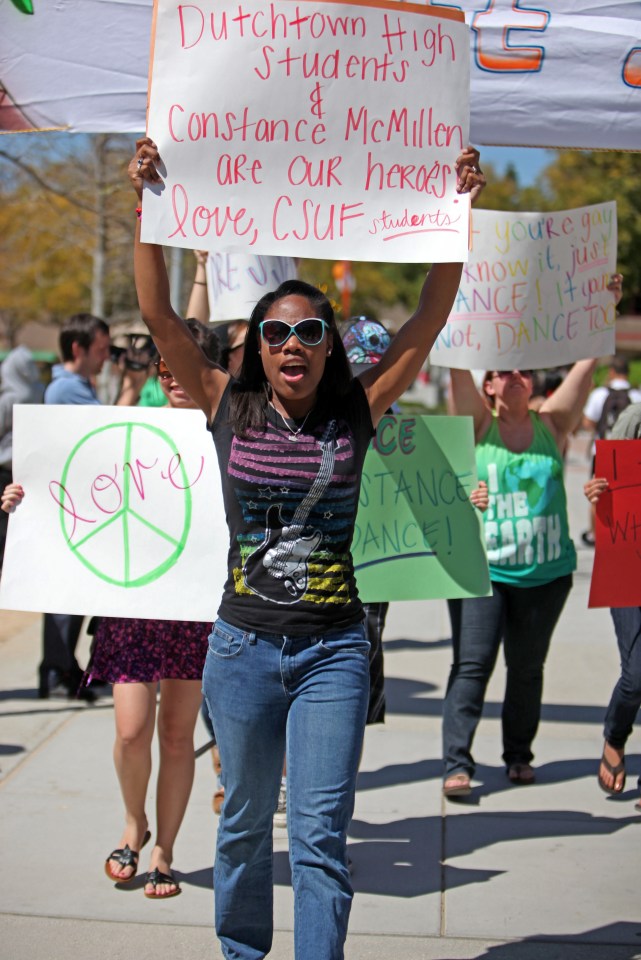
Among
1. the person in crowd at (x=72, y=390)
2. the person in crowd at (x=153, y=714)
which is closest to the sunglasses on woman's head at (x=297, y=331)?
the person in crowd at (x=153, y=714)

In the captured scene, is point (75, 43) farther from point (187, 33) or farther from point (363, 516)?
point (363, 516)

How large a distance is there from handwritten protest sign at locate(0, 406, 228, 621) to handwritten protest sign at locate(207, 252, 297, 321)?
1.43 meters

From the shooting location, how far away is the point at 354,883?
4105 millimetres

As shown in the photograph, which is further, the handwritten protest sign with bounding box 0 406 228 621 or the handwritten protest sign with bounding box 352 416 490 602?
the handwritten protest sign with bounding box 352 416 490 602

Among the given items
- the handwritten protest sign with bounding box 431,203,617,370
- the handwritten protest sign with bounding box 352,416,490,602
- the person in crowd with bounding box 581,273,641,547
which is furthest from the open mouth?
the person in crowd with bounding box 581,273,641,547

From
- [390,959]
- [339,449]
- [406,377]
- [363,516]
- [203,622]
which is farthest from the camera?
[363,516]

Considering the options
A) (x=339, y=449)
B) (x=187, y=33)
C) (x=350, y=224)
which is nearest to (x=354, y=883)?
(x=339, y=449)

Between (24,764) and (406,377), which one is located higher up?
(406,377)

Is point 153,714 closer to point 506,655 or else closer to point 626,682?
point 506,655

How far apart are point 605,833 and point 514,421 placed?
1.68 m

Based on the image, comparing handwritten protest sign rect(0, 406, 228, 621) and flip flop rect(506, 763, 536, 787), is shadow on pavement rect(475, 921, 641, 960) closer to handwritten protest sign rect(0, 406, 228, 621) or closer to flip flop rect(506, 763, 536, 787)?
flip flop rect(506, 763, 536, 787)

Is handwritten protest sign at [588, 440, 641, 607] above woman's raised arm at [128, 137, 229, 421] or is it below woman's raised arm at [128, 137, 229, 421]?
below

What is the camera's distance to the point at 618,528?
15.0 feet

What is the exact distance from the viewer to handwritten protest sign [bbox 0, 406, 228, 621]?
4.07 m
